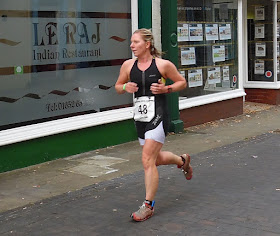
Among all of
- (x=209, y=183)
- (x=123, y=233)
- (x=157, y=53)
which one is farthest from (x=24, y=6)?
(x=123, y=233)

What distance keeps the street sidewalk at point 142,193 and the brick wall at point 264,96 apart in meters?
4.79

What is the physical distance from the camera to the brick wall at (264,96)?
1464 cm

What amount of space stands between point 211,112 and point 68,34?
413 centimetres

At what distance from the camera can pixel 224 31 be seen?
12828 millimetres

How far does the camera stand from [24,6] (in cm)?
845

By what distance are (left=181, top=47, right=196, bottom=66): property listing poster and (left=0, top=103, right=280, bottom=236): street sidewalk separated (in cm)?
214

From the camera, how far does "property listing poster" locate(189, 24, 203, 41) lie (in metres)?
11.8

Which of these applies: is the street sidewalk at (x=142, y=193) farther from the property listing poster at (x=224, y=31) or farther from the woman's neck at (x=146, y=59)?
the property listing poster at (x=224, y=31)

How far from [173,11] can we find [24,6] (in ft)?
10.8

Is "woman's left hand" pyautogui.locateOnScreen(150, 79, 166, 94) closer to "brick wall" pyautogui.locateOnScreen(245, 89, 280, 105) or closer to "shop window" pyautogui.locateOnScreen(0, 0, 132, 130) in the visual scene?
"shop window" pyautogui.locateOnScreen(0, 0, 132, 130)

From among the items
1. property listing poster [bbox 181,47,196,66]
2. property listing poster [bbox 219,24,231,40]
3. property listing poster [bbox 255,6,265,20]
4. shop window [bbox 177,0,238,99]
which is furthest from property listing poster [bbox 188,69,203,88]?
property listing poster [bbox 255,6,265,20]

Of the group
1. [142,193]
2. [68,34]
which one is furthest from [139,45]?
[68,34]

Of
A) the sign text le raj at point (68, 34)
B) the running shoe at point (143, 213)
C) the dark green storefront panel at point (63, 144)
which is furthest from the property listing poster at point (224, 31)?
the running shoe at point (143, 213)

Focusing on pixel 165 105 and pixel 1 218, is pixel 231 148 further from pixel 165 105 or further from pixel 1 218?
pixel 1 218
